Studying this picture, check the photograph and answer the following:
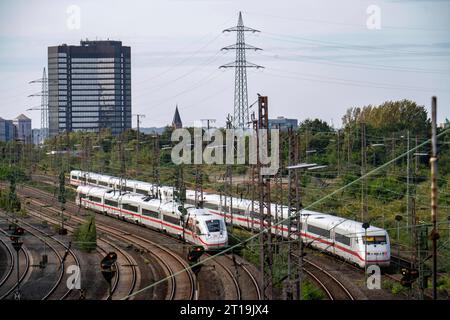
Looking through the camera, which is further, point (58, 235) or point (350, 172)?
point (350, 172)

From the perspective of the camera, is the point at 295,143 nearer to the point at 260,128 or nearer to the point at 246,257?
the point at 260,128

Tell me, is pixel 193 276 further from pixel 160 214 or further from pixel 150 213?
pixel 150 213

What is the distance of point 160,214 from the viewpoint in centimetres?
2509

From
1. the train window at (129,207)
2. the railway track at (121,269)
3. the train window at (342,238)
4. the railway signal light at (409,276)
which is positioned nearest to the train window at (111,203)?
the train window at (129,207)

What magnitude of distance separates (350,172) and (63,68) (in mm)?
84676

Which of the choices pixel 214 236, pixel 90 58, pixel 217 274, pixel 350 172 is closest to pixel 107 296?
pixel 217 274

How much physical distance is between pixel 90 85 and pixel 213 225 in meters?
90.6

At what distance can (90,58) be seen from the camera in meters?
109

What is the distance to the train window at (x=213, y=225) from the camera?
21.1 m

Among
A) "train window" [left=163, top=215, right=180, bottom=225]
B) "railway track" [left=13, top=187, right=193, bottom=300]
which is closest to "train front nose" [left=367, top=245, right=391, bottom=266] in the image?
"railway track" [left=13, top=187, right=193, bottom=300]

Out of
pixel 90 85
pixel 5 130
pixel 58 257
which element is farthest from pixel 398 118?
pixel 5 130

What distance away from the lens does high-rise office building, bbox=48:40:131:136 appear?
349 feet
